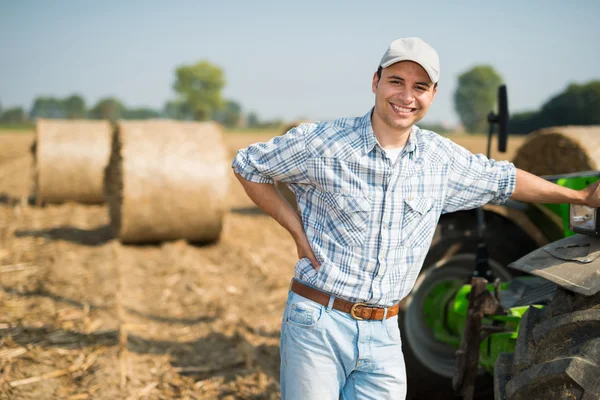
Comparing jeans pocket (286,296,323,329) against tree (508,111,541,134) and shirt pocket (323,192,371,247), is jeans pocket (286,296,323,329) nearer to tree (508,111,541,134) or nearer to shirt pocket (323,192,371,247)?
shirt pocket (323,192,371,247)

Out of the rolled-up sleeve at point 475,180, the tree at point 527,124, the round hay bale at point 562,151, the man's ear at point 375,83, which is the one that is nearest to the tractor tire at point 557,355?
the rolled-up sleeve at point 475,180

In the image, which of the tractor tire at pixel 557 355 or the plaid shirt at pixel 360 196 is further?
the plaid shirt at pixel 360 196

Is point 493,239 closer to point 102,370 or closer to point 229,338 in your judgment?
point 229,338

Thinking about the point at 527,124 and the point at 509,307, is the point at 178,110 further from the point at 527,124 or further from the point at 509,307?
the point at 509,307

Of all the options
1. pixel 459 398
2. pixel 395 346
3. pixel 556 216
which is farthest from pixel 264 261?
pixel 395 346

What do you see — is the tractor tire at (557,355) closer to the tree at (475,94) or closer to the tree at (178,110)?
the tree at (475,94)

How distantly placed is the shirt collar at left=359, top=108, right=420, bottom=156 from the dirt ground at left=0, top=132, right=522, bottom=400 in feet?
6.86

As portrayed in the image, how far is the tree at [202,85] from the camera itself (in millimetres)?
104375

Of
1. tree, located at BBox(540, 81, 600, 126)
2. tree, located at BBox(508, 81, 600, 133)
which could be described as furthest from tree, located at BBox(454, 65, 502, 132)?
tree, located at BBox(540, 81, 600, 126)

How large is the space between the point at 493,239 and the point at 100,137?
384 inches

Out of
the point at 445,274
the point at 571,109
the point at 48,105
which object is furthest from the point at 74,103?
the point at 445,274

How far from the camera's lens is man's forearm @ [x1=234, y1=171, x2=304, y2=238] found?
2611mm

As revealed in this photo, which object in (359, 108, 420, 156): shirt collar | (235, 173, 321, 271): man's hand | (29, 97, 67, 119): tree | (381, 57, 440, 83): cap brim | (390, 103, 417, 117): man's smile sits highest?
(381, 57, 440, 83): cap brim

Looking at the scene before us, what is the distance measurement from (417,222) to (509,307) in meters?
1.19
